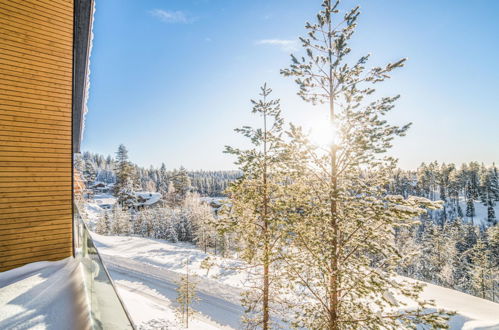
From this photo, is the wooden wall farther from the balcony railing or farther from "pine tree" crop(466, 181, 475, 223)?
"pine tree" crop(466, 181, 475, 223)

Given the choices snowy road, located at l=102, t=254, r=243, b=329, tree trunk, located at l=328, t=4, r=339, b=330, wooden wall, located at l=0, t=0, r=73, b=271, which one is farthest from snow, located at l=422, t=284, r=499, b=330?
wooden wall, located at l=0, t=0, r=73, b=271

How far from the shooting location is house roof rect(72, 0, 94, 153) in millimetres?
4808

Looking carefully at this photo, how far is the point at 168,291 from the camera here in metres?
21.3

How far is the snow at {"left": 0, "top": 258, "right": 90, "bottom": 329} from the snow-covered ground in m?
8.69

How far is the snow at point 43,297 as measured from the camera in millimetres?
3670

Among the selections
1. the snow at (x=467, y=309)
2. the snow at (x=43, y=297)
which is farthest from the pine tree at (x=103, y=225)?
the snow at (x=467, y=309)

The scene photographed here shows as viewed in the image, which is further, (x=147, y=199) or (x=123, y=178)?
(x=147, y=199)

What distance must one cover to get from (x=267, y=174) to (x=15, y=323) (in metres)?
7.81

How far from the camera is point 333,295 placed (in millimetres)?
6332

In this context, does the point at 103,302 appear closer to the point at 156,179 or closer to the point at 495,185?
the point at 495,185

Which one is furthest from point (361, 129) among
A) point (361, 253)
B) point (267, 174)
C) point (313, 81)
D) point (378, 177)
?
point (267, 174)

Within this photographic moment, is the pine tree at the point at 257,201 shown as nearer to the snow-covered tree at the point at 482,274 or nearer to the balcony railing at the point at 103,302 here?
the balcony railing at the point at 103,302

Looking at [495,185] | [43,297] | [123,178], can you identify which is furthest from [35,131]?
[495,185]

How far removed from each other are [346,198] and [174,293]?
20434 mm
